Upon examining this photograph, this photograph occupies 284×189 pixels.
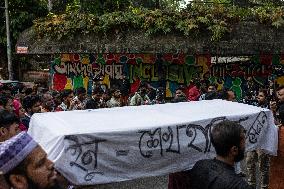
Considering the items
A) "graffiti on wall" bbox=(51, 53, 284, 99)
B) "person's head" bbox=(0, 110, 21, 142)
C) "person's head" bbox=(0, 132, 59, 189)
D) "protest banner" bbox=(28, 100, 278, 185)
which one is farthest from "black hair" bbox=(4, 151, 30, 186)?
"graffiti on wall" bbox=(51, 53, 284, 99)

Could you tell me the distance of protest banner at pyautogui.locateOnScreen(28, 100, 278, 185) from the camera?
4.04 meters

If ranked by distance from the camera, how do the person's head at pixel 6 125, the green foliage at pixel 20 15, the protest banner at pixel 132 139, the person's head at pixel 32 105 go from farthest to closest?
the green foliage at pixel 20 15
the person's head at pixel 32 105
the person's head at pixel 6 125
the protest banner at pixel 132 139

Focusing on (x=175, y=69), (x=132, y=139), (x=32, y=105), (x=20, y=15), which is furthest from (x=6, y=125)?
(x=20, y=15)

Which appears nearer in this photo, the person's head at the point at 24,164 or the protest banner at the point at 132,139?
the person's head at the point at 24,164

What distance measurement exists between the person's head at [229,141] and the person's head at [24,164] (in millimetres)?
1379

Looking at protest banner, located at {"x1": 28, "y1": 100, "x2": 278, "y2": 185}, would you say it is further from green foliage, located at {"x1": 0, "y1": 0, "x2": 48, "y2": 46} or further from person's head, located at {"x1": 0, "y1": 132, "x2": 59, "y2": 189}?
green foliage, located at {"x1": 0, "y1": 0, "x2": 48, "y2": 46}

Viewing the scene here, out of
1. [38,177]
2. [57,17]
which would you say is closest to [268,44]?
[57,17]

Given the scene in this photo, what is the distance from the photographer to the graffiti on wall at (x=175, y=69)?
16.6m

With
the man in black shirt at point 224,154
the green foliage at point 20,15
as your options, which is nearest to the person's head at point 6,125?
the man in black shirt at point 224,154

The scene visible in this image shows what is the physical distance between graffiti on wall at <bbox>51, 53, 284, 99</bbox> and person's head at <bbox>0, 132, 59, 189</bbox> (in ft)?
46.3

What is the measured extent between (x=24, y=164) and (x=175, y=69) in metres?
14.7

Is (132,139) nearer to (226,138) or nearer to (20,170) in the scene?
(226,138)

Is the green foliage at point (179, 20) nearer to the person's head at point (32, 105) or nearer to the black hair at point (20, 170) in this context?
the person's head at point (32, 105)

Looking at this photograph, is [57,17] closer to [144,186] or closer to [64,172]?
[144,186]
